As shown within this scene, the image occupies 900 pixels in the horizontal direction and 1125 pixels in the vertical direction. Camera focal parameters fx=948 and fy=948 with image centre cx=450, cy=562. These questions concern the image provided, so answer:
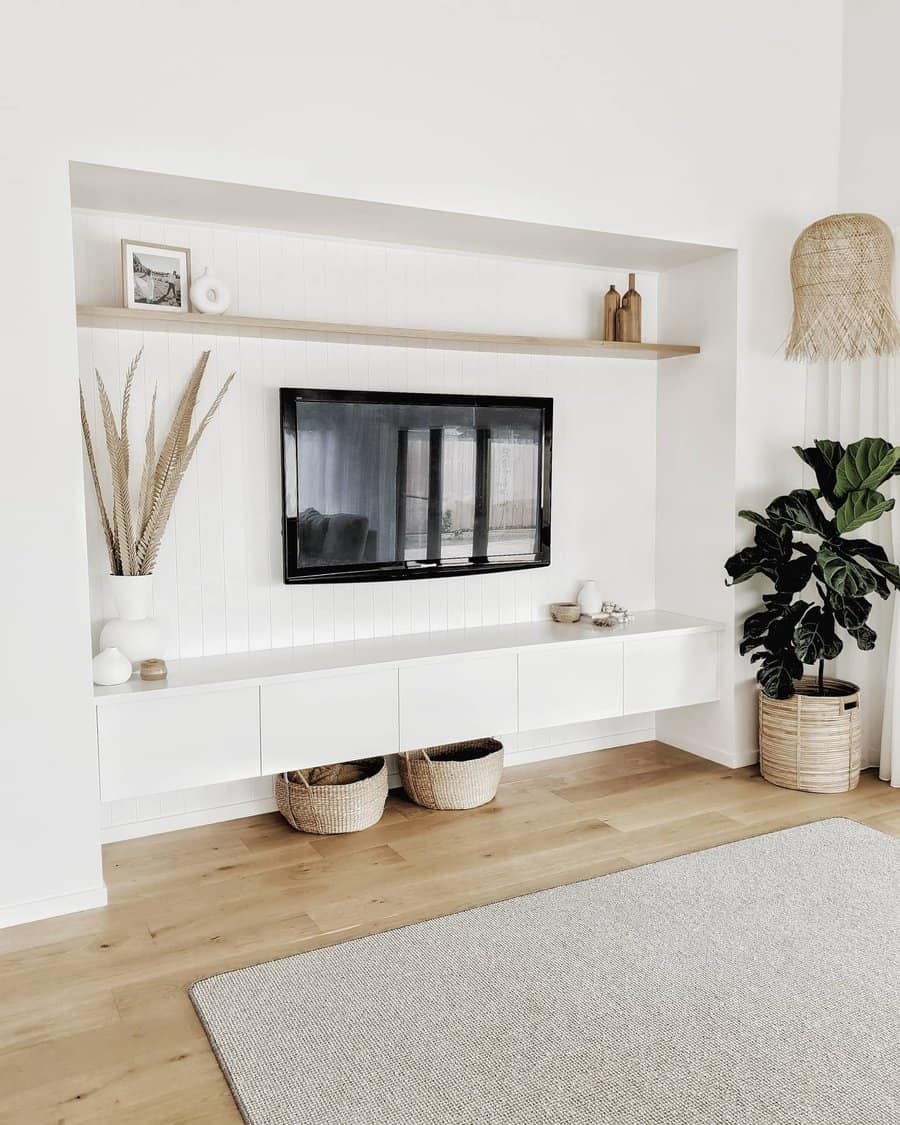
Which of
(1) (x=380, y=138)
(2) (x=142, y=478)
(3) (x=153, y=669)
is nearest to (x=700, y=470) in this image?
(1) (x=380, y=138)

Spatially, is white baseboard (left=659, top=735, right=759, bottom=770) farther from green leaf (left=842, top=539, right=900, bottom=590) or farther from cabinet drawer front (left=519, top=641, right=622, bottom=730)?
green leaf (left=842, top=539, right=900, bottom=590)

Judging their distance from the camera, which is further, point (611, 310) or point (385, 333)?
point (611, 310)

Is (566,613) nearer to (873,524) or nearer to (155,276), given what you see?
(873,524)

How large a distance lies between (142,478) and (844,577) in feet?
8.29

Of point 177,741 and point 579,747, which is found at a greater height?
point 177,741

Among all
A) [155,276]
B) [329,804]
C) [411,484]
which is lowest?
[329,804]

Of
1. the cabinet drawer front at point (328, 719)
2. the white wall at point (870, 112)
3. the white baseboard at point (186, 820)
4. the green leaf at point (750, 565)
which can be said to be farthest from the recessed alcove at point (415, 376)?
the white wall at point (870, 112)

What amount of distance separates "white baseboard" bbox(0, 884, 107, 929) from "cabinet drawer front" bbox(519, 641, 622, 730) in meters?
1.56

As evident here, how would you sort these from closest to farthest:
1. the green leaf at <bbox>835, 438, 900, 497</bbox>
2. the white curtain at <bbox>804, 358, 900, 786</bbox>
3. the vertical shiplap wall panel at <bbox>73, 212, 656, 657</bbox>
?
the vertical shiplap wall panel at <bbox>73, 212, 656, 657</bbox>, the green leaf at <bbox>835, 438, 900, 497</bbox>, the white curtain at <bbox>804, 358, 900, 786</bbox>

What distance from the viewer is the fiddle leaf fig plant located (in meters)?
3.52

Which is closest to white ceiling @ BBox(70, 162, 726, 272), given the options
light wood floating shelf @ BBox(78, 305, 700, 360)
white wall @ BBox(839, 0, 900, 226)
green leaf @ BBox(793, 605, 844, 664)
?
light wood floating shelf @ BBox(78, 305, 700, 360)

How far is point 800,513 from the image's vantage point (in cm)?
367

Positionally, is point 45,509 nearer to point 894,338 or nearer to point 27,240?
point 27,240

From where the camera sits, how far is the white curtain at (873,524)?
376 centimetres
